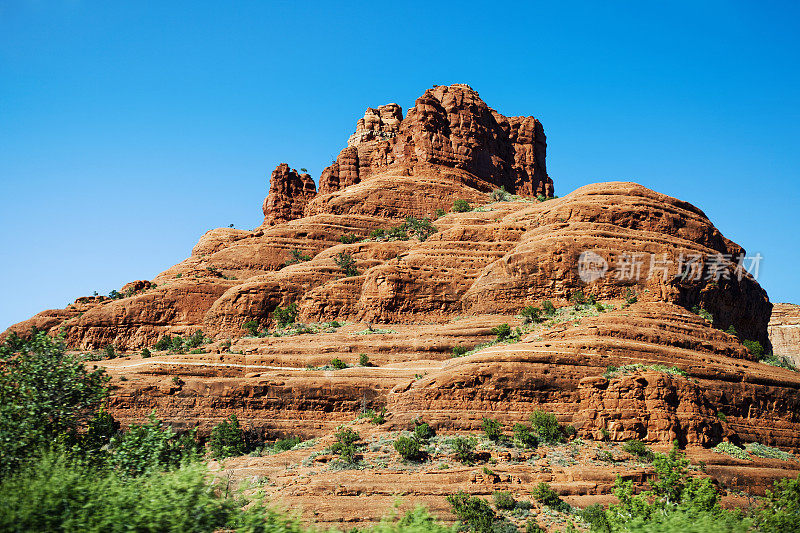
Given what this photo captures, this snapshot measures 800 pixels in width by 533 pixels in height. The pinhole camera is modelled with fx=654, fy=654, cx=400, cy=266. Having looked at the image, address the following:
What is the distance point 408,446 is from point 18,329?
175 ft

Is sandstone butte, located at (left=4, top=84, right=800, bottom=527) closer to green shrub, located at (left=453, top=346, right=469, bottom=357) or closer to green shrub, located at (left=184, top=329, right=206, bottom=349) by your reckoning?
green shrub, located at (left=453, top=346, right=469, bottom=357)

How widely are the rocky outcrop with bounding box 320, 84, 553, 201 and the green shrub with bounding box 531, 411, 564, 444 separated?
58.1 m

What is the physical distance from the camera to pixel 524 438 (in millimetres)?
36250

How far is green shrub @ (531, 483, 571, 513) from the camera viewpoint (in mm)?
31734

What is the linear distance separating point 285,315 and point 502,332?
21886 millimetres

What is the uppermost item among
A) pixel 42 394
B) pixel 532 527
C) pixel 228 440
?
pixel 42 394

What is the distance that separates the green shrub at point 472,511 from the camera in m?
30.1

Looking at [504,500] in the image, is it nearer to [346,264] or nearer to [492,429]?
[492,429]

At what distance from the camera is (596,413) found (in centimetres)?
3803

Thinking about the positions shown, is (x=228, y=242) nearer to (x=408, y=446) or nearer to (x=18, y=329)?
(x=18, y=329)

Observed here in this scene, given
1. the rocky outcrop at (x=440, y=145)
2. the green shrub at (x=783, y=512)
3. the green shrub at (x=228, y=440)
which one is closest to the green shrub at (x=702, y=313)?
the green shrub at (x=783, y=512)

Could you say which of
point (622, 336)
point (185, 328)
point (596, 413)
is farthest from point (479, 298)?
point (185, 328)

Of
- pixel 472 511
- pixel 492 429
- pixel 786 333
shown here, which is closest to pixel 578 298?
pixel 492 429

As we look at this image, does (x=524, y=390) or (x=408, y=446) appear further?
(x=524, y=390)
